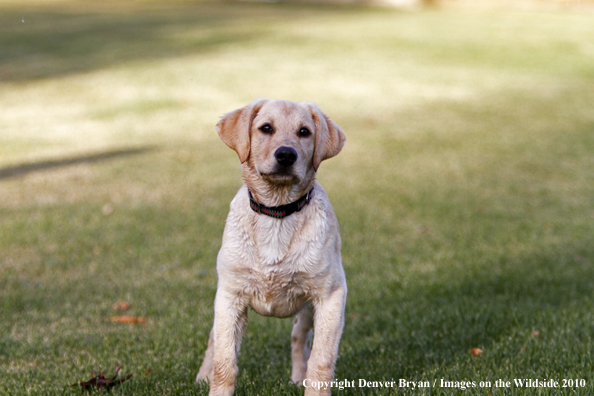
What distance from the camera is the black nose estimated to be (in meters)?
3.44

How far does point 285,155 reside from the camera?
3443 millimetres

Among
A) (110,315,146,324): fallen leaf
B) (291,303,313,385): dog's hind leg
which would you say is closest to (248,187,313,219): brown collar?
(291,303,313,385): dog's hind leg

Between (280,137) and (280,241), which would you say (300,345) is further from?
(280,137)

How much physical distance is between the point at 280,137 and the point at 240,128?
0.28 meters

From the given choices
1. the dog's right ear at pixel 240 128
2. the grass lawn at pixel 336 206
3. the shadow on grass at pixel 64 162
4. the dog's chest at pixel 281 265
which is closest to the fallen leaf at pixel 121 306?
the grass lawn at pixel 336 206

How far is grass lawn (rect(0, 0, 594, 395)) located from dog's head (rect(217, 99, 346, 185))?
1409mm

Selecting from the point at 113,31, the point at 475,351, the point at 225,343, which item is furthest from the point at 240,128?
the point at 113,31

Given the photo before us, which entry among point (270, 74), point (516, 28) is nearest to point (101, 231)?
point (270, 74)

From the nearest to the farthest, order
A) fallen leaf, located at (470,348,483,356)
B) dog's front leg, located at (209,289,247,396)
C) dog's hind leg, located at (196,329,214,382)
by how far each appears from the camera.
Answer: dog's front leg, located at (209,289,247,396)
dog's hind leg, located at (196,329,214,382)
fallen leaf, located at (470,348,483,356)

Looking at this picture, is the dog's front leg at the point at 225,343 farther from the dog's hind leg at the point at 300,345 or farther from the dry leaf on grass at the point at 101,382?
the dry leaf on grass at the point at 101,382

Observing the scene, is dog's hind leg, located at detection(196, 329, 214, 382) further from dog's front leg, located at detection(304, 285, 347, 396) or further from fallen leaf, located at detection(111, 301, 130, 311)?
fallen leaf, located at detection(111, 301, 130, 311)

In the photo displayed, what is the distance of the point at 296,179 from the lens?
11.7 feet

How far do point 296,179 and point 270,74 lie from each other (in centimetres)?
1751

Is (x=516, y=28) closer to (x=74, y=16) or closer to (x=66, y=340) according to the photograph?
(x=74, y=16)
